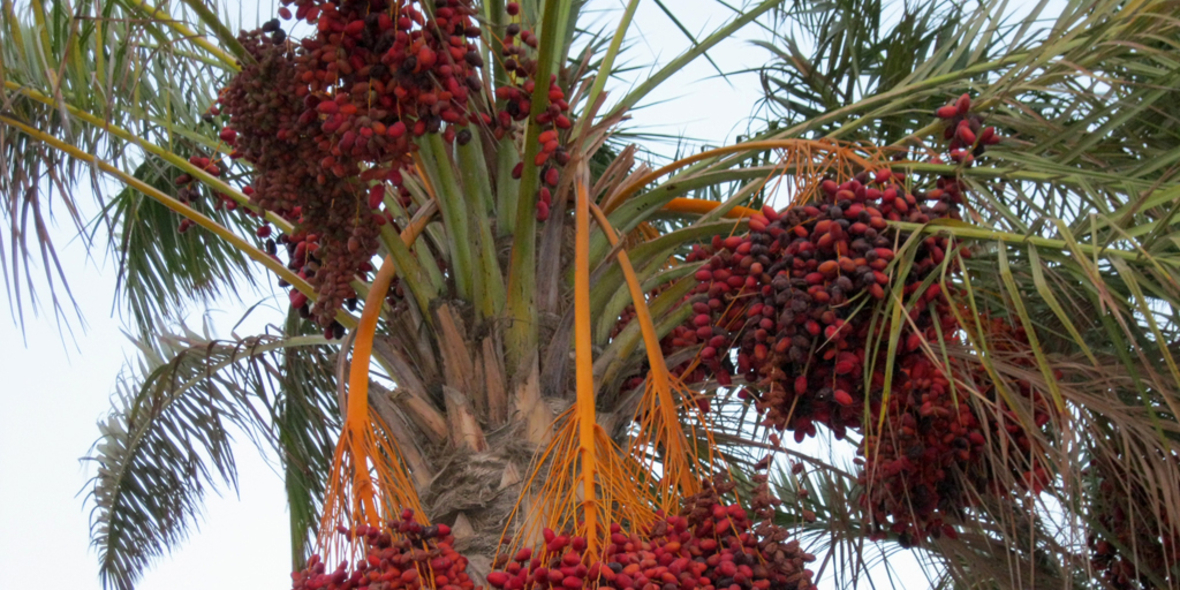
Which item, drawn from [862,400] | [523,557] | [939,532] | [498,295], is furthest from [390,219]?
[939,532]

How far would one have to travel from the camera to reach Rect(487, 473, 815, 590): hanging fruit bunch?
201cm

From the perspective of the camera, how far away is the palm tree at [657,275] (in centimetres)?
225

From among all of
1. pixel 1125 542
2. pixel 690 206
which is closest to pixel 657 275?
pixel 690 206

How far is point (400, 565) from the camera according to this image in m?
2.12

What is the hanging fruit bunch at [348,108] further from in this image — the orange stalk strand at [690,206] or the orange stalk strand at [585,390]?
the orange stalk strand at [690,206]

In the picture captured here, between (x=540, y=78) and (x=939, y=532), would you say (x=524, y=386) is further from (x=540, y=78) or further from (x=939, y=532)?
(x=939, y=532)

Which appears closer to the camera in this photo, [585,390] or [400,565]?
[400,565]

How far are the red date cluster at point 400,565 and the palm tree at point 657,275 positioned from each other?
0.08 feet

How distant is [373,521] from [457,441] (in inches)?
11.8

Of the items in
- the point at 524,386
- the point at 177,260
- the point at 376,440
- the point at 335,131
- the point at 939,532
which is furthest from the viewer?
the point at 177,260

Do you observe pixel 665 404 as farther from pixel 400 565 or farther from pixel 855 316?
pixel 400 565

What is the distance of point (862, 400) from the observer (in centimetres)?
234

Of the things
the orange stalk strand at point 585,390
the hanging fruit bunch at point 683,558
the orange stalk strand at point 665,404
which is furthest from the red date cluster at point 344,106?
the hanging fruit bunch at point 683,558

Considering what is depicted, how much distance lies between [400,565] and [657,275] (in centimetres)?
98
